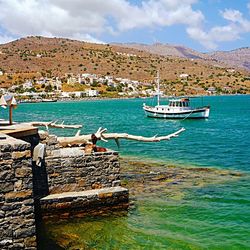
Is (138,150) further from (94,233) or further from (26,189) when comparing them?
(26,189)

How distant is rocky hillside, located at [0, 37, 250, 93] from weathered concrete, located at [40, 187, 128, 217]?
457 ft

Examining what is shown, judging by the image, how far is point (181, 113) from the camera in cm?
6831

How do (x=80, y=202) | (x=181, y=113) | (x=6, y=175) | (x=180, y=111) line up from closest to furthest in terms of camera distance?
1. (x=6, y=175)
2. (x=80, y=202)
3. (x=181, y=113)
4. (x=180, y=111)

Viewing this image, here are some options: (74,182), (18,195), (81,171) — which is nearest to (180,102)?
(81,171)

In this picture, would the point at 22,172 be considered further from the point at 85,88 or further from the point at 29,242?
the point at 85,88

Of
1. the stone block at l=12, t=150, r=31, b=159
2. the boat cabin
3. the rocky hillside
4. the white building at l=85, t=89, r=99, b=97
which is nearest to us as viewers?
the stone block at l=12, t=150, r=31, b=159

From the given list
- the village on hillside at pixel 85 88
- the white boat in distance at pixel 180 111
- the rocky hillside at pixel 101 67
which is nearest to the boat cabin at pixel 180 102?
the white boat in distance at pixel 180 111

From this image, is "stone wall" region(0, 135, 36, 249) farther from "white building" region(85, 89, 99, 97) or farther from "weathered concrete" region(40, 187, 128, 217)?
"white building" region(85, 89, 99, 97)

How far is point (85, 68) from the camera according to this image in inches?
6718

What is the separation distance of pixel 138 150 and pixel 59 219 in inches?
668

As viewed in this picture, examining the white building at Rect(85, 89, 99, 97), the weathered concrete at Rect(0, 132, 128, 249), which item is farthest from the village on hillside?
the weathered concrete at Rect(0, 132, 128, 249)

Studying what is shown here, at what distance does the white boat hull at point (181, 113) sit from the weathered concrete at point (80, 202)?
55.6 m

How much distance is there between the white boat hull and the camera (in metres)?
66.8

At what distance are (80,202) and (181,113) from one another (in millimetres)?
57529
